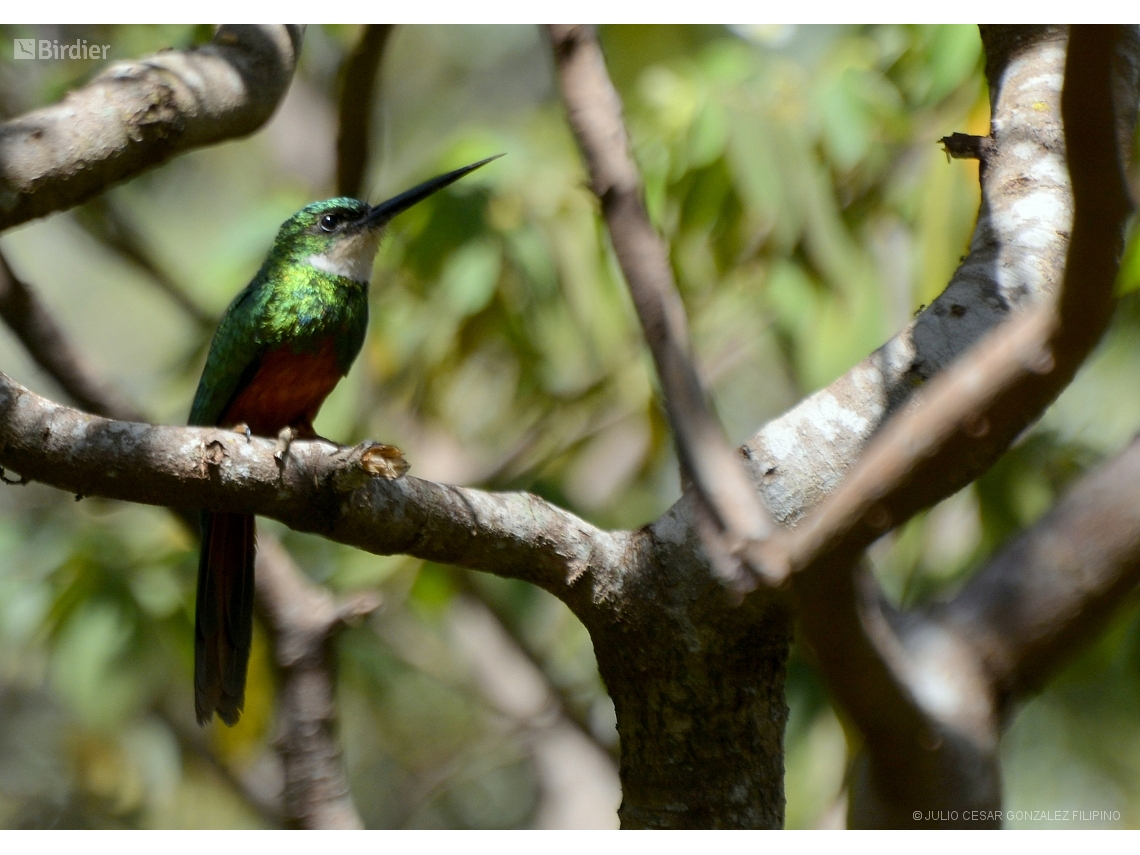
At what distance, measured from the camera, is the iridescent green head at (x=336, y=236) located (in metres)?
3.86

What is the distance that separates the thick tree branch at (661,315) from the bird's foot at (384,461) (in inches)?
26.6

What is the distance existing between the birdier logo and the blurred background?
0.16 ft

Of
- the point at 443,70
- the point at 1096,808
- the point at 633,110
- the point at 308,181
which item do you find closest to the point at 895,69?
the point at 633,110

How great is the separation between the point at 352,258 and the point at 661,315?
113 inches

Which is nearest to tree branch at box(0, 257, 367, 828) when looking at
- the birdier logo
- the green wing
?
the green wing

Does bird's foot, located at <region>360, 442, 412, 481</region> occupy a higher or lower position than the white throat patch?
lower

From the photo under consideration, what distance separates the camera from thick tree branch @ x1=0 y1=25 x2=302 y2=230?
8.09ft

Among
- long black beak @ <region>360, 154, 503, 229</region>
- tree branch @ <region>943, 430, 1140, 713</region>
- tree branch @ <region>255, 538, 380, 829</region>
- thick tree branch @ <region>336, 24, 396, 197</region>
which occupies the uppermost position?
thick tree branch @ <region>336, 24, 396, 197</region>

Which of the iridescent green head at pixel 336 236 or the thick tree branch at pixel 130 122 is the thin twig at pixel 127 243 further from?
the thick tree branch at pixel 130 122

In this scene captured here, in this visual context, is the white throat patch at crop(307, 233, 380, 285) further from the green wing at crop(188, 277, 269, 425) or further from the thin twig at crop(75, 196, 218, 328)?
the thin twig at crop(75, 196, 218, 328)

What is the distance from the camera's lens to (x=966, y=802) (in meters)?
1.42

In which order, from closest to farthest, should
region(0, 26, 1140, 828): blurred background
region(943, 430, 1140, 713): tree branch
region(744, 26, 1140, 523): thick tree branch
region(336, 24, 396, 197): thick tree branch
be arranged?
region(943, 430, 1140, 713): tree branch → region(744, 26, 1140, 523): thick tree branch → region(0, 26, 1140, 828): blurred background → region(336, 24, 396, 197): thick tree branch

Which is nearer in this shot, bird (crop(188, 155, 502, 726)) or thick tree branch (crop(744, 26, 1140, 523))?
thick tree branch (crop(744, 26, 1140, 523))

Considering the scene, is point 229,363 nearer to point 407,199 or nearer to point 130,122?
point 407,199
